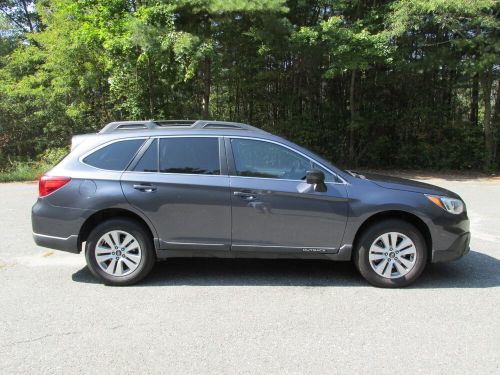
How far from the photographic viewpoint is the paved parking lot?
342 centimetres

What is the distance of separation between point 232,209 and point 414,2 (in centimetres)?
1095

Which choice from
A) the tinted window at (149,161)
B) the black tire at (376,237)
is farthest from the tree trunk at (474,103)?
the tinted window at (149,161)

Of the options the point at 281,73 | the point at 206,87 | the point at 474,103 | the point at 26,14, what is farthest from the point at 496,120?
the point at 26,14

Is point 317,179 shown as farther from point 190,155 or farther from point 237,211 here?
point 190,155

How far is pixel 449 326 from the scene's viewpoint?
397 centimetres

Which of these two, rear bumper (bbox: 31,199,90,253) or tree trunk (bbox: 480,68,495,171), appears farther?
tree trunk (bbox: 480,68,495,171)

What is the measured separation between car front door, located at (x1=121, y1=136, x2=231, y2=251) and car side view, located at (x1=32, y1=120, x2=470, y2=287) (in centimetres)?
1

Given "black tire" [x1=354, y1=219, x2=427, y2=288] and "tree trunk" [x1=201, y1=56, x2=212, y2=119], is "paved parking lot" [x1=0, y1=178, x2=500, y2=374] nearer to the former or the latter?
"black tire" [x1=354, y1=219, x2=427, y2=288]

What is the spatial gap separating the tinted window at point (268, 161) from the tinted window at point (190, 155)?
0.78 feet

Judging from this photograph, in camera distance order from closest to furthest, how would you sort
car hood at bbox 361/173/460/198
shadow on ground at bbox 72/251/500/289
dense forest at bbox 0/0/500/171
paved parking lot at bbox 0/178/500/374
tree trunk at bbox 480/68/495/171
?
paved parking lot at bbox 0/178/500/374
car hood at bbox 361/173/460/198
shadow on ground at bbox 72/251/500/289
dense forest at bbox 0/0/500/171
tree trunk at bbox 480/68/495/171

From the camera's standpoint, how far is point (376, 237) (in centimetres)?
483

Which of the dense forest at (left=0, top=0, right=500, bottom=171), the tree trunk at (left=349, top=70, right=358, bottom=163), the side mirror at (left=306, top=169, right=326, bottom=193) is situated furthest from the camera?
the tree trunk at (left=349, top=70, right=358, bottom=163)

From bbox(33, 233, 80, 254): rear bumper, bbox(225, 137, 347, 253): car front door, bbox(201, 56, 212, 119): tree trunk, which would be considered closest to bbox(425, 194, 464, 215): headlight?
bbox(225, 137, 347, 253): car front door

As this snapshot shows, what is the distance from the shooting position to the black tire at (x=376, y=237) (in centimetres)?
482
